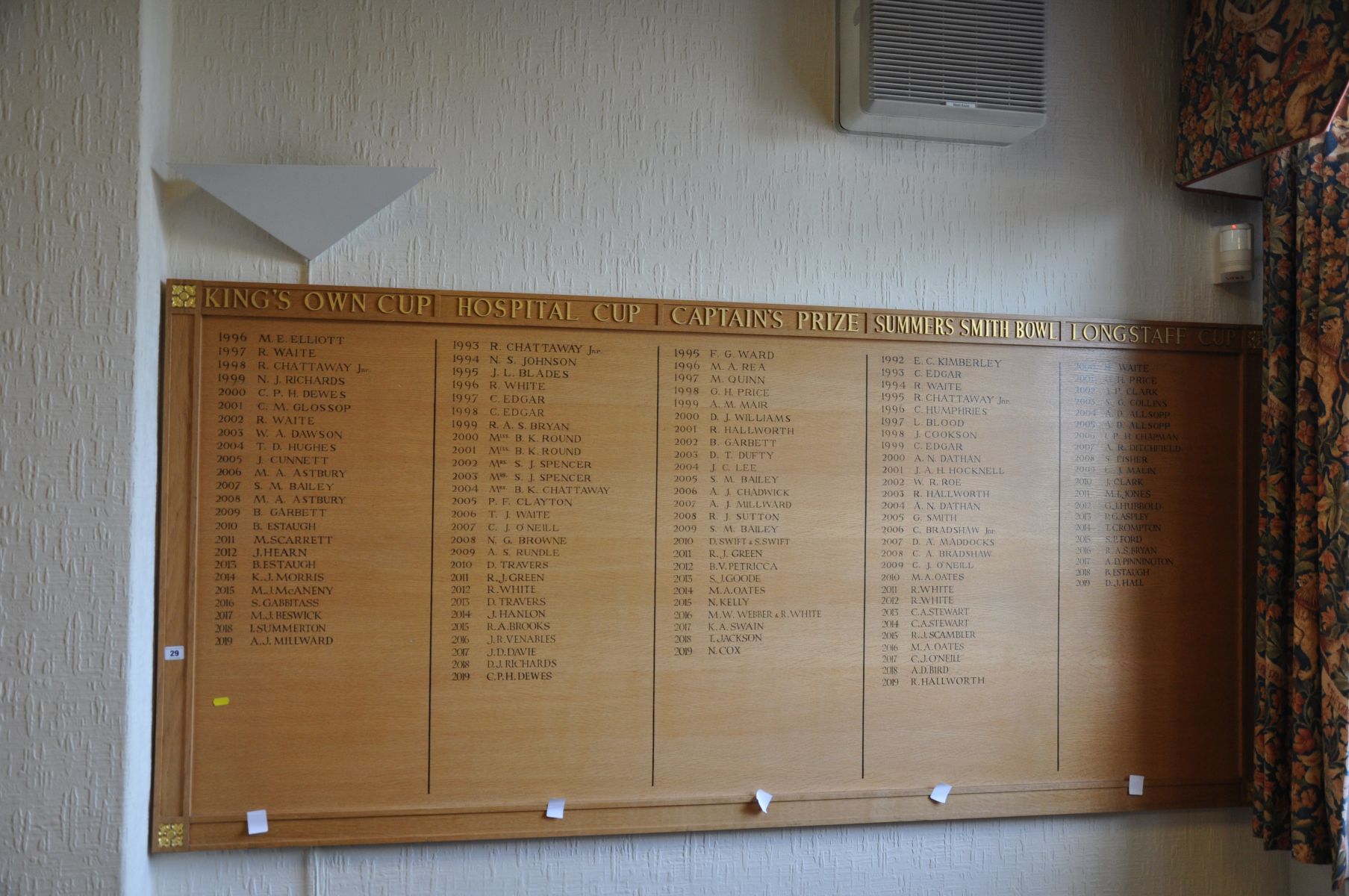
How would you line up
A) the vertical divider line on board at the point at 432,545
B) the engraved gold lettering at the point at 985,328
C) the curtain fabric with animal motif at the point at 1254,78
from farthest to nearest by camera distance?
the engraved gold lettering at the point at 985,328, the vertical divider line on board at the point at 432,545, the curtain fabric with animal motif at the point at 1254,78

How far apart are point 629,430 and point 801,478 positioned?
47 centimetres

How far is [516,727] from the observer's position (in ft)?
7.24

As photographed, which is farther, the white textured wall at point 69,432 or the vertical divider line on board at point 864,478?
the vertical divider line on board at point 864,478

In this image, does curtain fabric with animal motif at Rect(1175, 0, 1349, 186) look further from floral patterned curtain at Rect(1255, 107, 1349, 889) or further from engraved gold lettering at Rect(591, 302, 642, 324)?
engraved gold lettering at Rect(591, 302, 642, 324)

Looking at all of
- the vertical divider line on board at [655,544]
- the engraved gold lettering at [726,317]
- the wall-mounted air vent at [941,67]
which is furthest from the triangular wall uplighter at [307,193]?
the wall-mounted air vent at [941,67]

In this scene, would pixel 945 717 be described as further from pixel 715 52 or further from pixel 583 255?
pixel 715 52

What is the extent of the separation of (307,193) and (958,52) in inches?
65.5

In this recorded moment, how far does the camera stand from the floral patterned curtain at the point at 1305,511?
7.20 feet

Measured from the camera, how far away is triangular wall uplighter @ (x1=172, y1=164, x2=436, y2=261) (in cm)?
208

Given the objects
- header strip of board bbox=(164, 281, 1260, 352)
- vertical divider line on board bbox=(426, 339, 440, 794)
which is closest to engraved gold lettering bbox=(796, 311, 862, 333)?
header strip of board bbox=(164, 281, 1260, 352)

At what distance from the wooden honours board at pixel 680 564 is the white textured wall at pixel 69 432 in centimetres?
14

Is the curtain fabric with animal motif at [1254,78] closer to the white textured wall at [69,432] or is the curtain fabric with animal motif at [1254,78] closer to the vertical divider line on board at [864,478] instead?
the vertical divider line on board at [864,478]

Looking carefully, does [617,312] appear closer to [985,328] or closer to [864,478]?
[864,478]

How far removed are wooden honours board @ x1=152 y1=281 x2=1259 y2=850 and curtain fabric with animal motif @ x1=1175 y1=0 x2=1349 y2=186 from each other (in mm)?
495
